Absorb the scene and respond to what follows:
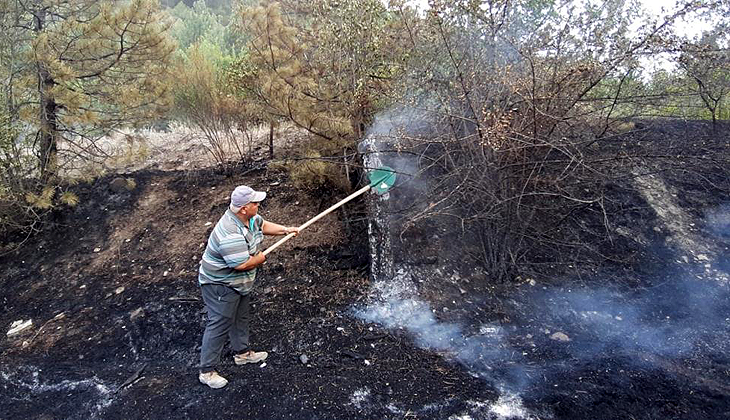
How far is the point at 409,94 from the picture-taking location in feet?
17.0

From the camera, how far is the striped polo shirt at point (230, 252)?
361 cm

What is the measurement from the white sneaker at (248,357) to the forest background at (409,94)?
1791mm

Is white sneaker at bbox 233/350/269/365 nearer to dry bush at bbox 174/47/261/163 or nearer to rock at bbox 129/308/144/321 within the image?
rock at bbox 129/308/144/321

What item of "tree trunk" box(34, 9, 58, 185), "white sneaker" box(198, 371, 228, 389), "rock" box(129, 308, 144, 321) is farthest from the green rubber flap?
"tree trunk" box(34, 9, 58, 185)

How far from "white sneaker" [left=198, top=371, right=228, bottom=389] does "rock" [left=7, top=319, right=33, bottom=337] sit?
2625 mm

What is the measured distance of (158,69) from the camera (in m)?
6.64

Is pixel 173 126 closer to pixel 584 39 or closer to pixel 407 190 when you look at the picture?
pixel 407 190

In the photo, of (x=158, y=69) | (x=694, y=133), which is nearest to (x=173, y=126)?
(x=158, y=69)

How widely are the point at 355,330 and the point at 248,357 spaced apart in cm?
94

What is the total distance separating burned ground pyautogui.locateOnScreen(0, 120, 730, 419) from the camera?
360cm

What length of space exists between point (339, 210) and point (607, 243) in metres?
3.07

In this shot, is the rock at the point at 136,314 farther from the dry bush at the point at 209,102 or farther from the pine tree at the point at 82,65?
the dry bush at the point at 209,102

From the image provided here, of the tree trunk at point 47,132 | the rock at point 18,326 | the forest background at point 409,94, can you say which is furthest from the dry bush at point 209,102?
the rock at point 18,326

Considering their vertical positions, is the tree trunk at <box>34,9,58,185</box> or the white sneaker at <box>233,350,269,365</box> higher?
the tree trunk at <box>34,9,58,185</box>
